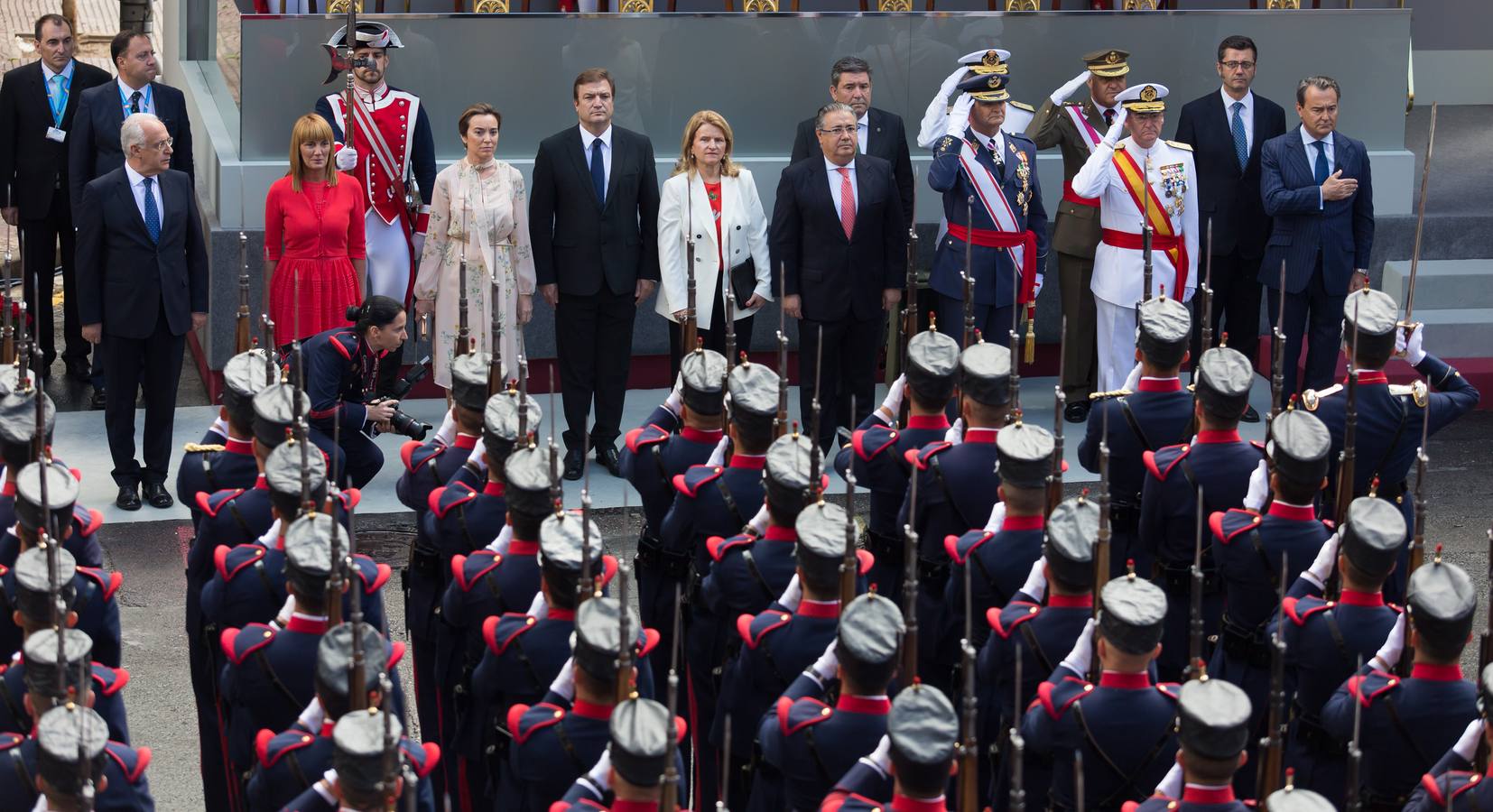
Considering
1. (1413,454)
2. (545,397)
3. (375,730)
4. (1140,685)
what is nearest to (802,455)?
(1140,685)

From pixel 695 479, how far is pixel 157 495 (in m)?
3.66

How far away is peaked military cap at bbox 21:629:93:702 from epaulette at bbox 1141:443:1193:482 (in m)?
2.99

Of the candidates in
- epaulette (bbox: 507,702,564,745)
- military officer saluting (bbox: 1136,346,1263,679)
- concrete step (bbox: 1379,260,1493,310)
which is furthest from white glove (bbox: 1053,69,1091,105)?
epaulette (bbox: 507,702,564,745)

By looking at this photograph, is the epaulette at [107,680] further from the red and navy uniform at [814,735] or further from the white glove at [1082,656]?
the white glove at [1082,656]

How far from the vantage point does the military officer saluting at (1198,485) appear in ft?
20.5

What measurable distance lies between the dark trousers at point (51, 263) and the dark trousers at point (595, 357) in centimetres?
247

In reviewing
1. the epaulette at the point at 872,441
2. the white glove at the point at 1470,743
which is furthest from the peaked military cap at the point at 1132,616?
the epaulette at the point at 872,441

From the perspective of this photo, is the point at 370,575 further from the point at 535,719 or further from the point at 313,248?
the point at 313,248

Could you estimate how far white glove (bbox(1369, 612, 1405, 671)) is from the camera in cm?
527

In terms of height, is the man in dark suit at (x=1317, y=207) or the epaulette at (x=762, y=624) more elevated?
the man in dark suit at (x=1317, y=207)

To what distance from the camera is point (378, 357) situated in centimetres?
805

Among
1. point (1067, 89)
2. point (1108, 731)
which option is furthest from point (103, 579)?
point (1067, 89)

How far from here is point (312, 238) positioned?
9.33 meters

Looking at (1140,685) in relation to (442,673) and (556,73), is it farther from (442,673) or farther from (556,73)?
(556,73)
